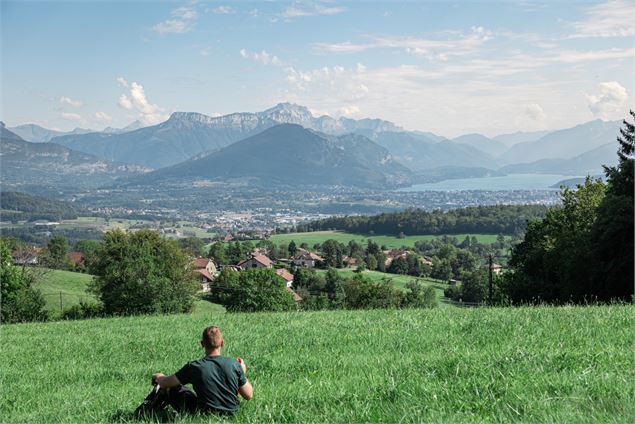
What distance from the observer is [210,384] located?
22.7ft

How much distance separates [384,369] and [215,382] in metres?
2.49

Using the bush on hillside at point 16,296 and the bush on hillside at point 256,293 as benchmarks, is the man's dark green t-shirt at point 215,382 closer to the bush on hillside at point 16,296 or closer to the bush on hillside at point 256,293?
the bush on hillside at point 16,296

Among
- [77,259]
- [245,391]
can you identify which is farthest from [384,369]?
[77,259]

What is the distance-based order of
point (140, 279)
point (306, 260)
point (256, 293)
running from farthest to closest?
point (306, 260)
point (256, 293)
point (140, 279)

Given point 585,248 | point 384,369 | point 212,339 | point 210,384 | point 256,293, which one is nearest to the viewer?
point 210,384

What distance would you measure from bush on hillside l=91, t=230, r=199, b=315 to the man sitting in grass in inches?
1467

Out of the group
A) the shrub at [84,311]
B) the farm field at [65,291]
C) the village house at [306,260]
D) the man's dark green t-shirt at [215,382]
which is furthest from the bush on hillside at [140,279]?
the village house at [306,260]

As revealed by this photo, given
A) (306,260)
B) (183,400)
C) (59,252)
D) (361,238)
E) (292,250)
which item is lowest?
(306,260)

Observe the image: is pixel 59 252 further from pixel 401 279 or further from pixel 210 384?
pixel 210 384

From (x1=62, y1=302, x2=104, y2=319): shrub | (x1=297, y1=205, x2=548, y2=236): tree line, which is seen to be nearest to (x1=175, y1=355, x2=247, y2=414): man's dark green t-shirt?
(x1=62, y1=302, x2=104, y2=319): shrub

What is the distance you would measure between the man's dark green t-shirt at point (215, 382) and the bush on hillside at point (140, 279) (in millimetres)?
37489

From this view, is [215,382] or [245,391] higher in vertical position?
[215,382]

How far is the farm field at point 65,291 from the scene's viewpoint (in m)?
60.5

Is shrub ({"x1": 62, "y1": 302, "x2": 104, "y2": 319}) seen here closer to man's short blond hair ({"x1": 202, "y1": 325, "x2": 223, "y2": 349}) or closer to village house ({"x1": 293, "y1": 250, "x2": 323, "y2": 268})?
man's short blond hair ({"x1": 202, "y1": 325, "x2": 223, "y2": 349})
